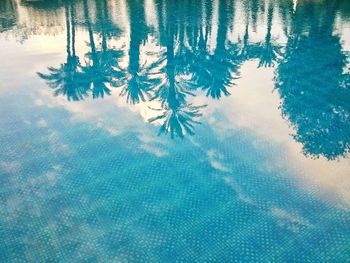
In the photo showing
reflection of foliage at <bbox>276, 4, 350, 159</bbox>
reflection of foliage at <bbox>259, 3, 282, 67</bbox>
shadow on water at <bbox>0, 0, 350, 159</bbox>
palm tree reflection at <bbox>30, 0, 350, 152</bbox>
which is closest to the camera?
reflection of foliage at <bbox>276, 4, 350, 159</bbox>

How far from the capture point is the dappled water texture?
6.39 meters

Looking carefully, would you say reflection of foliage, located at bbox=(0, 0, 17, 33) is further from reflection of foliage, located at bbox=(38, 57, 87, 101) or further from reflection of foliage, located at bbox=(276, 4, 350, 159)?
reflection of foliage, located at bbox=(276, 4, 350, 159)

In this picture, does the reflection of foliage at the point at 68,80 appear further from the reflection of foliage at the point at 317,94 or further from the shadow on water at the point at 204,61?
the reflection of foliage at the point at 317,94

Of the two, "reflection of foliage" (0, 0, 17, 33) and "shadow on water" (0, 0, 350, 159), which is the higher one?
"reflection of foliage" (0, 0, 17, 33)

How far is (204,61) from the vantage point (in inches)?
589

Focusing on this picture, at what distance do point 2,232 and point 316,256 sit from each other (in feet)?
19.3

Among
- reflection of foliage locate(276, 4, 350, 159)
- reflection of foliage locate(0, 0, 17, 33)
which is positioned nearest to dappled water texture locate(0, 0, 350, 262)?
reflection of foliage locate(276, 4, 350, 159)

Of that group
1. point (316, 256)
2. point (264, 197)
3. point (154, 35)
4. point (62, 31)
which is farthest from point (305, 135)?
point (62, 31)

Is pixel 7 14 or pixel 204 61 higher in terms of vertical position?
pixel 7 14

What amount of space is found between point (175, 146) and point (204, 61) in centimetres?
690

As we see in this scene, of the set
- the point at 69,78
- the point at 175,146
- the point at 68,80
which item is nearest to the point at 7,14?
the point at 69,78

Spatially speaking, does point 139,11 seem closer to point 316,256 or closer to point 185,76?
point 185,76

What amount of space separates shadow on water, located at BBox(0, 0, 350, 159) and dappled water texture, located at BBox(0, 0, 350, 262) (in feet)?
0.29

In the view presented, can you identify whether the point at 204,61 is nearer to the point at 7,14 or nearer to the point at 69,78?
the point at 69,78
